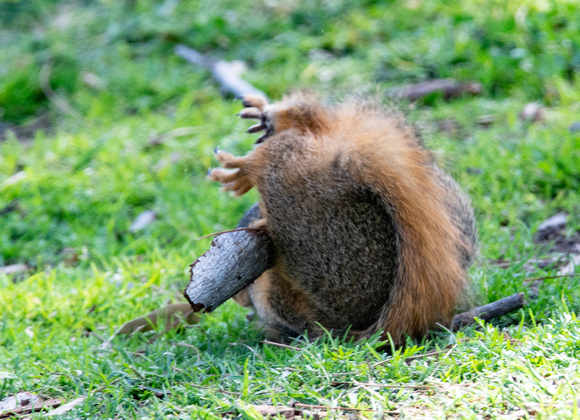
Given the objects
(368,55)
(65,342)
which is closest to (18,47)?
(368,55)

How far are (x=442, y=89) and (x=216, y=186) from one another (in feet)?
8.17

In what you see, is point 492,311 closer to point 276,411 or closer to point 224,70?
point 276,411

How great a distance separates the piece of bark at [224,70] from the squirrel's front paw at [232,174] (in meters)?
3.23

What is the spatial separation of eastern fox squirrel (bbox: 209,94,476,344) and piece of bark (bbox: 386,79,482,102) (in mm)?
3389

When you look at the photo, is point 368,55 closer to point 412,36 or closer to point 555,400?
point 412,36

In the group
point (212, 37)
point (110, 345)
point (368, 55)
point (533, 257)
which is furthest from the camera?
point (212, 37)

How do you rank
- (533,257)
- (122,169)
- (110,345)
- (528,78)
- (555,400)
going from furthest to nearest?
1. (528,78)
2. (122,169)
3. (533,257)
4. (110,345)
5. (555,400)

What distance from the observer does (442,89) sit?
646 cm

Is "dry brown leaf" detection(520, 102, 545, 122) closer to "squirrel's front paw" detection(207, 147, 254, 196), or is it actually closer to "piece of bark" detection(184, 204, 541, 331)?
"piece of bark" detection(184, 204, 541, 331)

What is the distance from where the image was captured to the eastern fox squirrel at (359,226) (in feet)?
Result: 9.54

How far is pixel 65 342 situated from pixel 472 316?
6.62 ft

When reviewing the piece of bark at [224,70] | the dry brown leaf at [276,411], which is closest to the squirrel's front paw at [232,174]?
the dry brown leaf at [276,411]

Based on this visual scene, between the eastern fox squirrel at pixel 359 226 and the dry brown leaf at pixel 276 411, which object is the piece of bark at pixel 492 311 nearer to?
the eastern fox squirrel at pixel 359 226

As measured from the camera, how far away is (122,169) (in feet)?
18.3
